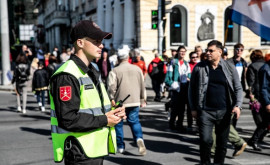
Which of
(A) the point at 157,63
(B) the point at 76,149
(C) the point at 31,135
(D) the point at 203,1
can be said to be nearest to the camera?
(B) the point at 76,149

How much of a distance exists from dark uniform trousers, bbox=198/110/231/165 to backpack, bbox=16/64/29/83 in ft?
23.2

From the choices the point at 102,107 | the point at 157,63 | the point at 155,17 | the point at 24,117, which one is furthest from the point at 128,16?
the point at 102,107

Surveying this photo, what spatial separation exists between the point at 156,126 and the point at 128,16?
15879 millimetres

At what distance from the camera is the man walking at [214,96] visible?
4832mm

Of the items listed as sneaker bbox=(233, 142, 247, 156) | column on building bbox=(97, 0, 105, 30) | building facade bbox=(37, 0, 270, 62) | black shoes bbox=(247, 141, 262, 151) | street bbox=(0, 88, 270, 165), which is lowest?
street bbox=(0, 88, 270, 165)

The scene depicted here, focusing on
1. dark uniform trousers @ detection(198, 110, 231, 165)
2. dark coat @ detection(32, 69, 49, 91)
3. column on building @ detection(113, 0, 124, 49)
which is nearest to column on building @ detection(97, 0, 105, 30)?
column on building @ detection(113, 0, 124, 49)

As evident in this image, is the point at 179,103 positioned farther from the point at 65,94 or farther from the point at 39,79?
the point at 65,94

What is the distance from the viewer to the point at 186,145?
22.0 ft

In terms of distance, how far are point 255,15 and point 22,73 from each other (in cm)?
731

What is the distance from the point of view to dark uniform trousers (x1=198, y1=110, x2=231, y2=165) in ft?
15.8

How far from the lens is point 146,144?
22.2 feet

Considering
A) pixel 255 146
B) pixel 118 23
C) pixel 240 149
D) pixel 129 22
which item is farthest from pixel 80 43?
pixel 118 23

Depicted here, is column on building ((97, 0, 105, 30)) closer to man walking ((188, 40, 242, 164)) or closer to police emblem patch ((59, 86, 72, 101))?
man walking ((188, 40, 242, 164))

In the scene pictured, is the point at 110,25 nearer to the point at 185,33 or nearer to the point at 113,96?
the point at 185,33
